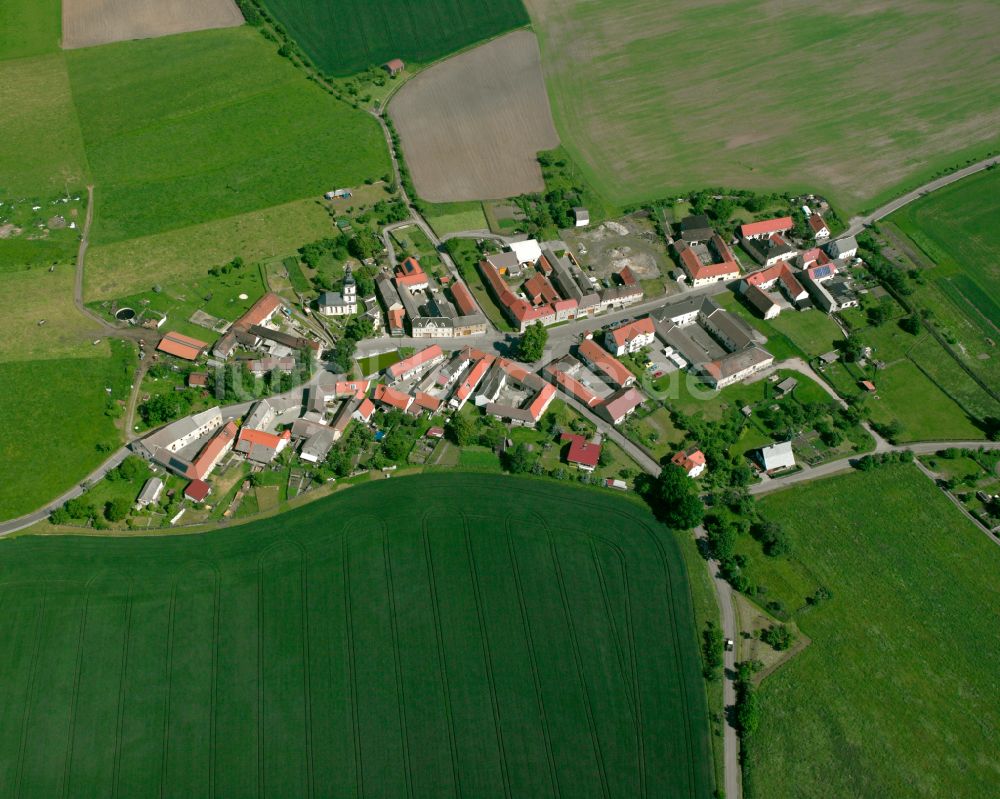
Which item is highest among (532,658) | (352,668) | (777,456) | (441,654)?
(777,456)

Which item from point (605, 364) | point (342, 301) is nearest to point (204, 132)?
point (342, 301)

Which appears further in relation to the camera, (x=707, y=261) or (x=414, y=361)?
(x=707, y=261)

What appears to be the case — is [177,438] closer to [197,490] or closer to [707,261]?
[197,490]

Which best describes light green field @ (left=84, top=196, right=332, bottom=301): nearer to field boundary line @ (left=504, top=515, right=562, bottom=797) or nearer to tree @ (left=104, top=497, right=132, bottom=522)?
tree @ (left=104, top=497, right=132, bottom=522)

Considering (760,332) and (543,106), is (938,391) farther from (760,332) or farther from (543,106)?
(543,106)

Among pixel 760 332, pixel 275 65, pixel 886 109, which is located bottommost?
pixel 760 332

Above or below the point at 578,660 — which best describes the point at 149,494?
above

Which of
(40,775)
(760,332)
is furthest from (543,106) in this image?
(40,775)
